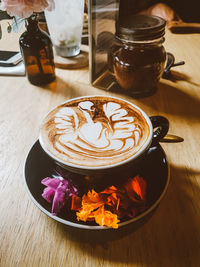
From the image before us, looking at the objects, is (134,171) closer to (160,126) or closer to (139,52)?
(160,126)

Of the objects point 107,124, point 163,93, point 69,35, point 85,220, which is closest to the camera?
point 85,220

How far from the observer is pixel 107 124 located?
0.49 meters

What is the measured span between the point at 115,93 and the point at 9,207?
1.76ft

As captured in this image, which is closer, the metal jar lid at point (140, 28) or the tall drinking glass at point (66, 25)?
the metal jar lid at point (140, 28)

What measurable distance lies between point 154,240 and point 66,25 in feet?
2.97

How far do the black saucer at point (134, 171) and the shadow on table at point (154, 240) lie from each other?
0.02 metres

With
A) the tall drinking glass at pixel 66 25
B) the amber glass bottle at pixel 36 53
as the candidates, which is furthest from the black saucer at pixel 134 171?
the tall drinking glass at pixel 66 25

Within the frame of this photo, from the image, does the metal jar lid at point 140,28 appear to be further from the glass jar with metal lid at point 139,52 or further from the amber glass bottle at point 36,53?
the amber glass bottle at point 36,53

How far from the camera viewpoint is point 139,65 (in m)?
0.71

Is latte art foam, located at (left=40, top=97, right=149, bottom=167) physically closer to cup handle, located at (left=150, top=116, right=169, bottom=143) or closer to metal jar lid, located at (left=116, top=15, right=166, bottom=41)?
cup handle, located at (left=150, top=116, right=169, bottom=143)

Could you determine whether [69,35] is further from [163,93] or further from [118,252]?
[118,252]

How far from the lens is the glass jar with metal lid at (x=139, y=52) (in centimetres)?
68

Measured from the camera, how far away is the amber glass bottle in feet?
2.60

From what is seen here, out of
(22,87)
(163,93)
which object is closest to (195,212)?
(163,93)
